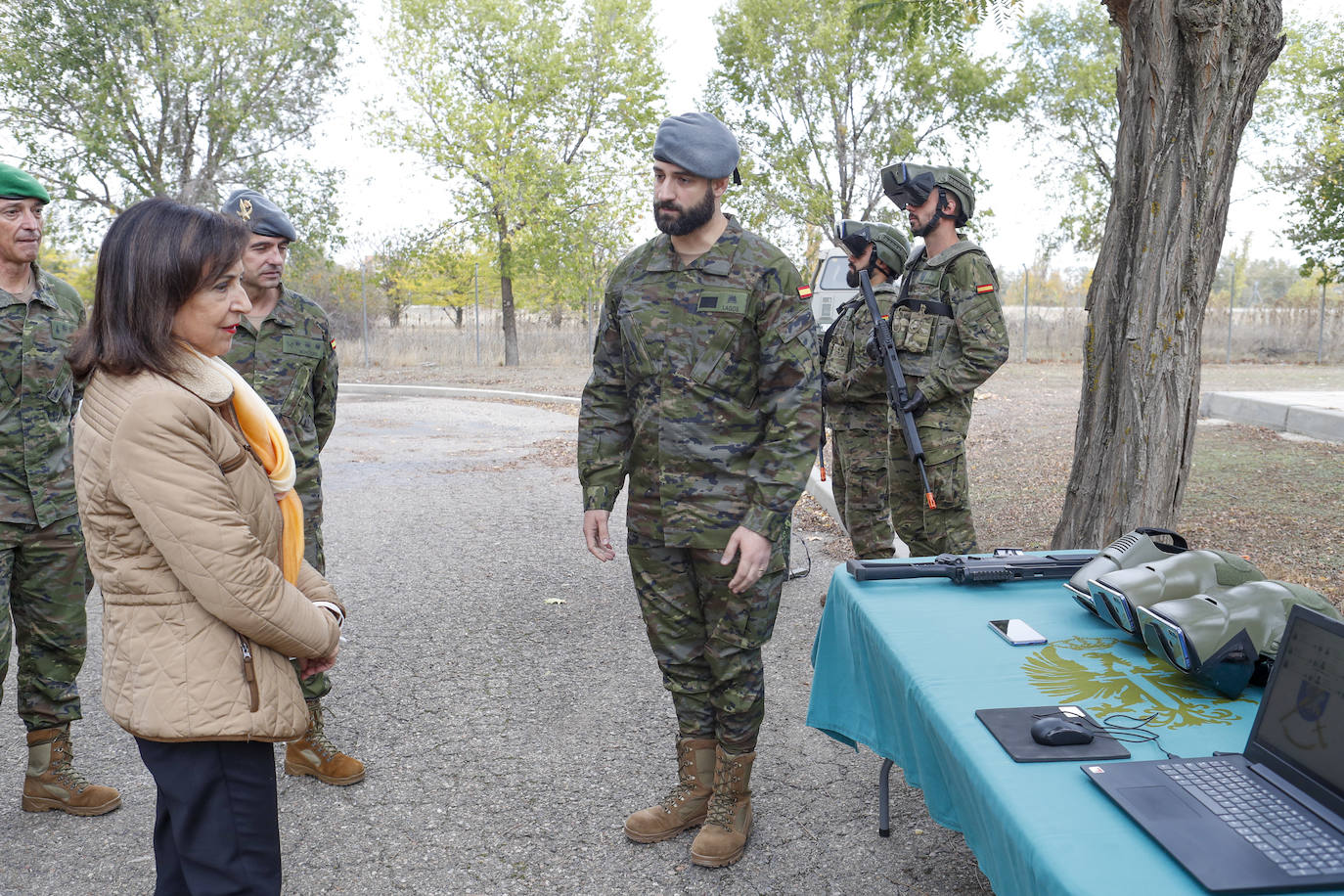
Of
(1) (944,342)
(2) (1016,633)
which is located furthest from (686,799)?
(1) (944,342)

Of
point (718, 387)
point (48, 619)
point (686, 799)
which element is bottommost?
point (686, 799)

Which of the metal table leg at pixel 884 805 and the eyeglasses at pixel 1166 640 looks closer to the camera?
the eyeglasses at pixel 1166 640

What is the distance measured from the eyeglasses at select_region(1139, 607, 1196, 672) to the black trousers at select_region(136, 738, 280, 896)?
1958 millimetres

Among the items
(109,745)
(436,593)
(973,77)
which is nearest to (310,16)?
(973,77)

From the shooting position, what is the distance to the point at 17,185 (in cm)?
317

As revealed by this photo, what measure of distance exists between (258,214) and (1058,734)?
10.5 ft

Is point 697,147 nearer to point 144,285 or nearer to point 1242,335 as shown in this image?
point 144,285

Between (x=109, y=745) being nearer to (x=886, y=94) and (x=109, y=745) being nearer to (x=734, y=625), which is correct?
(x=734, y=625)

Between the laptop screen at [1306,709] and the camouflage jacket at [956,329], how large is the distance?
2.61m

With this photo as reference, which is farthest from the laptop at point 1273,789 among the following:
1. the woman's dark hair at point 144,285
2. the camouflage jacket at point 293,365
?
the camouflage jacket at point 293,365

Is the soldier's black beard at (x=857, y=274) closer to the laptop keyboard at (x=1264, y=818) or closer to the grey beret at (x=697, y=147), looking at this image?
the grey beret at (x=697, y=147)

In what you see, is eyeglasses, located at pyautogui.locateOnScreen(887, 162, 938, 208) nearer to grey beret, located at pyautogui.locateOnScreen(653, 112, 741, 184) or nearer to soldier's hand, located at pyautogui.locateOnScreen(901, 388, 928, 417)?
soldier's hand, located at pyautogui.locateOnScreen(901, 388, 928, 417)

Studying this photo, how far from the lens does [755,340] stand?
9.53 feet

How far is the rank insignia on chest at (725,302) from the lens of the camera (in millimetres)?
2830
